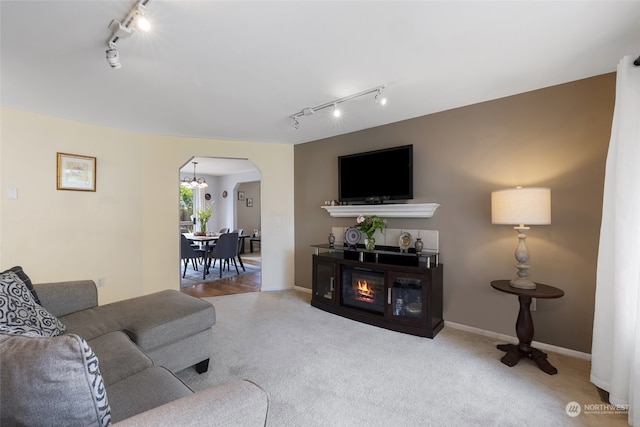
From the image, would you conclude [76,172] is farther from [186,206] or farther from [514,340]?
[186,206]

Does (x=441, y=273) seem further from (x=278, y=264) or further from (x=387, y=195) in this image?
(x=278, y=264)

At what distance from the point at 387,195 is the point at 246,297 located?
2.54 metres

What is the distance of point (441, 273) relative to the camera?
3.02 metres

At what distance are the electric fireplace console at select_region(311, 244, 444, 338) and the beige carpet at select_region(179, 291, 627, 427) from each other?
0.52ft

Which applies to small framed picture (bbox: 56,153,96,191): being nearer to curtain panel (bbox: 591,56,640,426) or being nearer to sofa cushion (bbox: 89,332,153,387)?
sofa cushion (bbox: 89,332,153,387)

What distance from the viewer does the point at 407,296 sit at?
9.66 feet

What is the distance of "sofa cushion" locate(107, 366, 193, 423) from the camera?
114 cm

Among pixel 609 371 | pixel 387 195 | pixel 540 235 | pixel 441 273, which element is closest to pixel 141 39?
pixel 387 195

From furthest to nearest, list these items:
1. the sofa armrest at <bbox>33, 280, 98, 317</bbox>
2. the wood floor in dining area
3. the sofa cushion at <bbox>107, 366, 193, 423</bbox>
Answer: the wood floor in dining area
the sofa armrest at <bbox>33, 280, 98, 317</bbox>
the sofa cushion at <bbox>107, 366, 193, 423</bbox>

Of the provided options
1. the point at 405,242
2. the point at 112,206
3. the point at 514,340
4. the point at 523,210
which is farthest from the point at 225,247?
the point at 523,210

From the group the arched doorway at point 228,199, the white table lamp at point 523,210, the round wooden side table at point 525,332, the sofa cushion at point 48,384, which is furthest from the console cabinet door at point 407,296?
the arched doorway at point 228,199

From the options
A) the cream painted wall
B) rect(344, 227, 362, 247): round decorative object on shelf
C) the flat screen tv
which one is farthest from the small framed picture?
rect(344, 227, 362, 247): round decorative object on shelf

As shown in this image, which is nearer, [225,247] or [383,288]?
[383,288]

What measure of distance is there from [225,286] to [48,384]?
13.9ft
